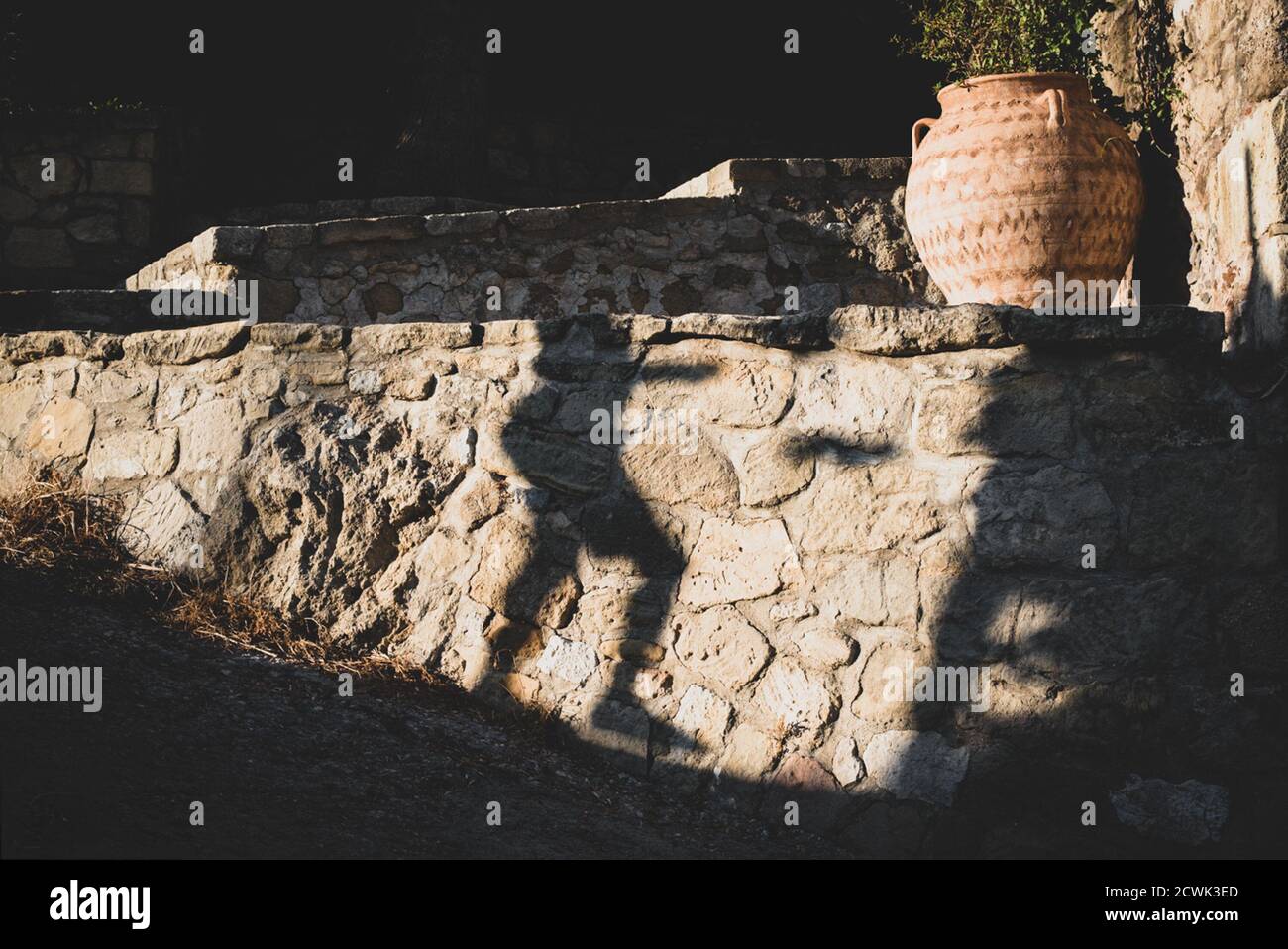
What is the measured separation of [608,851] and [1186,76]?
2.78m

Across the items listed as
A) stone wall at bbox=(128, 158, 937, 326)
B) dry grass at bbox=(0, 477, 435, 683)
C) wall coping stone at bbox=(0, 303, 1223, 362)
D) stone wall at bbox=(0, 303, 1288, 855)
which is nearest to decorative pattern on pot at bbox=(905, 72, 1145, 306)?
wall coping stone at bbox=(0, 303, 1223, 362)

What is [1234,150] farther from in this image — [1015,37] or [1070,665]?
[1070,665]

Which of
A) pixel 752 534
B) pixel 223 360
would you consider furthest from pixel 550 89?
pixel 752 534

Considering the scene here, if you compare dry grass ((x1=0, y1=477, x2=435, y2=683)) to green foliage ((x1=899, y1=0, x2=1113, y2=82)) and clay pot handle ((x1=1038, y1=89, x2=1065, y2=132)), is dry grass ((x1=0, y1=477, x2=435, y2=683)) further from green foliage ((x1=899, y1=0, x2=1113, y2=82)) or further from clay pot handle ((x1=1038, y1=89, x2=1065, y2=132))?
green foliage ((x1=899, y1=0, x2=1113, y2=82))

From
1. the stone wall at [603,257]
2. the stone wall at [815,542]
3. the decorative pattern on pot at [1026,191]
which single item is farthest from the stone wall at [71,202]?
the decorative pattern on pot at [1026,191]

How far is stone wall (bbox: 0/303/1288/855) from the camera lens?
118 inches

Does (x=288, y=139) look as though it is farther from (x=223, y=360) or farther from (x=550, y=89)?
(x=223, y=360)

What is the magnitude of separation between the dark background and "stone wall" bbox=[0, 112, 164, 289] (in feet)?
1.22

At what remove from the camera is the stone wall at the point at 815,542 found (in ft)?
9.86

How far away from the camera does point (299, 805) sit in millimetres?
2721

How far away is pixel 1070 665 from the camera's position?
9.86ft

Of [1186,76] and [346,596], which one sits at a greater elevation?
[1186,76]

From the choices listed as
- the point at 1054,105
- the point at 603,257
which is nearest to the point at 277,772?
the point at 1054,105

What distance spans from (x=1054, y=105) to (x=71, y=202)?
427 centimetres
